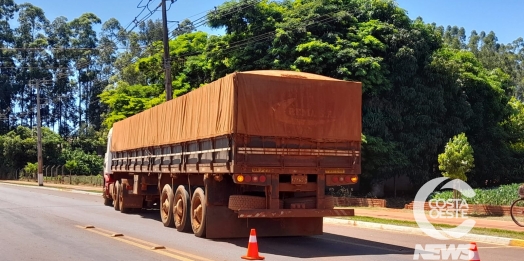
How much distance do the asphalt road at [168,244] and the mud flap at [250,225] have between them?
165 mm

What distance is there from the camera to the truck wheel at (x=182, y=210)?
13.6 metres

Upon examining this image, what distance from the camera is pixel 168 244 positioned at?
460 inches

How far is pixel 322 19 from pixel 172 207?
17.9 metres

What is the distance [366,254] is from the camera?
35.1 ft

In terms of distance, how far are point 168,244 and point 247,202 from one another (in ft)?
6.17

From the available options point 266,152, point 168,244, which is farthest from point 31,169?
point 266,152

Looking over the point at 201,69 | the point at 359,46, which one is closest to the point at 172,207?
the point at 359,46

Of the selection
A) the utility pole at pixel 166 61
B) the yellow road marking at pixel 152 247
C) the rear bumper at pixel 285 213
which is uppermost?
the utility pole at pixel 166 61

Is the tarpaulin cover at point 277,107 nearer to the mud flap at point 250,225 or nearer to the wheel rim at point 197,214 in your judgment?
the wheel rim at point 197,214

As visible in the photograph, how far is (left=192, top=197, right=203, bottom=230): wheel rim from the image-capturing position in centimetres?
1266

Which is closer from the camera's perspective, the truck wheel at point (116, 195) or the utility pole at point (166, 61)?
the truck wheel at point (116, 195)
